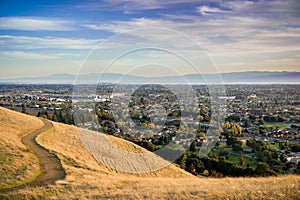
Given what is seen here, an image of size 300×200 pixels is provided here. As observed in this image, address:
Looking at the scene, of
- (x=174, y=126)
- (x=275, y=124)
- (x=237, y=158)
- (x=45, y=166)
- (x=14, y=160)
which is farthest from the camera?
(x=275, y=124)

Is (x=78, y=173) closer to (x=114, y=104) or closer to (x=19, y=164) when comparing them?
(x=19, y=164)

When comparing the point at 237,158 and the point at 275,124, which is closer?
the point at 237,158

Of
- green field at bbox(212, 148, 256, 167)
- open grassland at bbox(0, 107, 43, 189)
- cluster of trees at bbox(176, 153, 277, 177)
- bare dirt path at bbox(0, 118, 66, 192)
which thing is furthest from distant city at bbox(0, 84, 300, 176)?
open grassland at bbox(0, 107, 43, 189)

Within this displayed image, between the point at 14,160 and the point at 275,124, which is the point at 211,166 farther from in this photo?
the point at 275,124

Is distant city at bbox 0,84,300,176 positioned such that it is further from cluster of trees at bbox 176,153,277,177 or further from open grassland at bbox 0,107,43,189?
open grassland at bbox 0,107,43,189

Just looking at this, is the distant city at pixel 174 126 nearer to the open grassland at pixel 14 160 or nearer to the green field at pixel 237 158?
the green field at pixel 237 158

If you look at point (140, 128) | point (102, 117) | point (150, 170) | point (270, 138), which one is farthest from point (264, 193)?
point (270, 138)

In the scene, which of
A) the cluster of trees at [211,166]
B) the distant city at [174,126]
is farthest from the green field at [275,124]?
the cluster of trees at [211,166]

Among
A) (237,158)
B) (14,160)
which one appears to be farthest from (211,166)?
(14,160)
